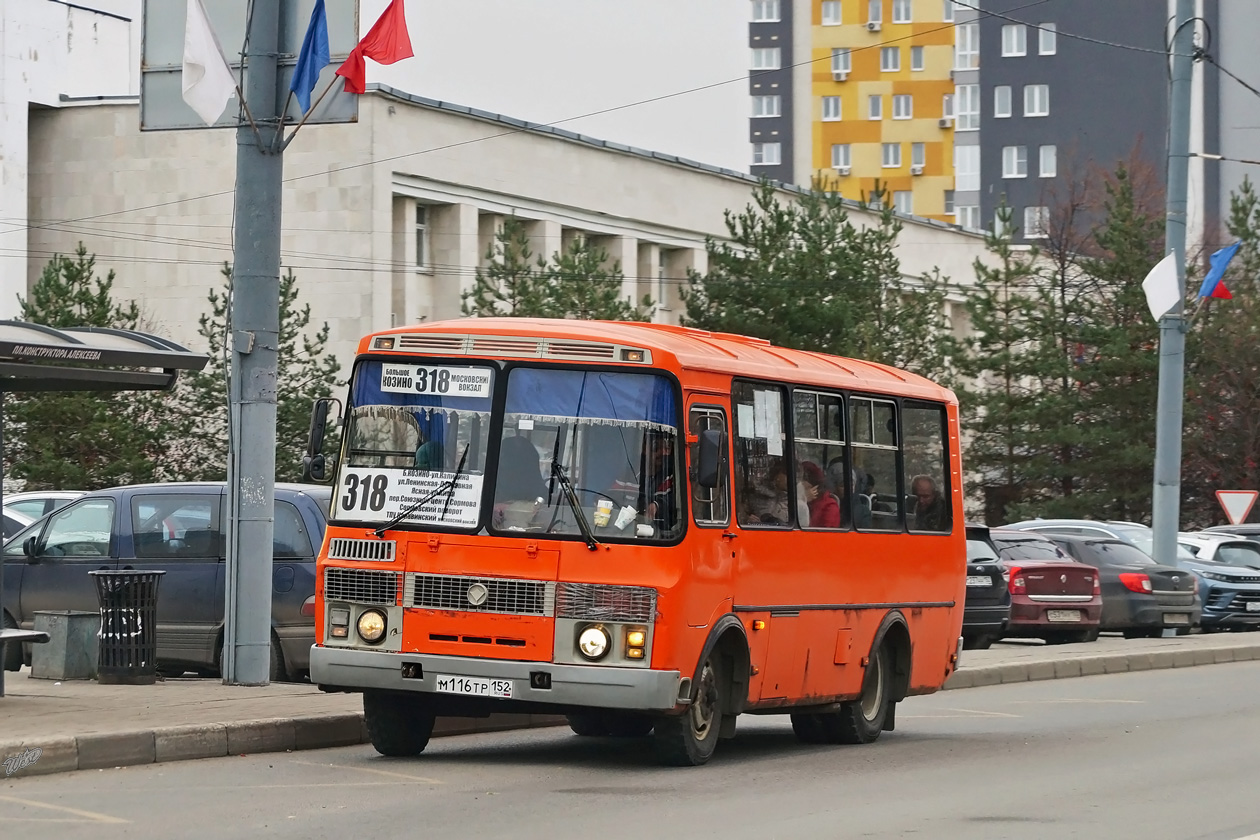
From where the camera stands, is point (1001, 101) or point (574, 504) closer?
point (574, 504)

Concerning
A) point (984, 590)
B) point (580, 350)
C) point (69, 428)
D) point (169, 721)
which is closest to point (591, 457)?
point (580, 350)

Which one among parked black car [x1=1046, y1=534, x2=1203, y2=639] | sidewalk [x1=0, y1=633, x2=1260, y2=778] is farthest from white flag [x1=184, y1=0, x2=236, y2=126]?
parked black car [x1=1046, y1=534, x2=1203, y2=639]

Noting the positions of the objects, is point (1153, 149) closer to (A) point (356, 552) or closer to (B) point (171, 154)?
(B) point (171, 154)

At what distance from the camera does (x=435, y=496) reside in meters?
11.7

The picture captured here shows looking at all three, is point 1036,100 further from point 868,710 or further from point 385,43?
point 868,710

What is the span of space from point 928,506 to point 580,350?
15.2 feet

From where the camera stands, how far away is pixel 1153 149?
92.3 metres

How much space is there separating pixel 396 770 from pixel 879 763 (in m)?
3.29

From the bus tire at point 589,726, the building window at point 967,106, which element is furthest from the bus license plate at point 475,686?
the building window at point 967,106

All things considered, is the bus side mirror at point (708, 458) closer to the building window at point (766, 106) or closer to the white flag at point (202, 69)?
the white flag at point (202, 69)

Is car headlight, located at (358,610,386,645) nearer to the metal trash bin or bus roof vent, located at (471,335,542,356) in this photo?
bus roof vent, located at (471,335,542,356)

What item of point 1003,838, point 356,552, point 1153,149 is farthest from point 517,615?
point 1153,149

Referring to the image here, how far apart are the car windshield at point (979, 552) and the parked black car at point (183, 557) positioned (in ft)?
32.9

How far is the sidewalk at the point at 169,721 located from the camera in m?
11.3
